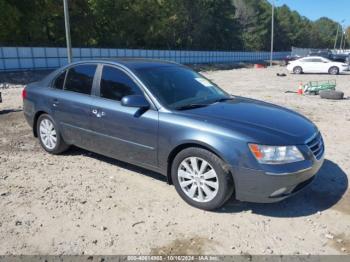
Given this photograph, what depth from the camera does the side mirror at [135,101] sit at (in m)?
4.34

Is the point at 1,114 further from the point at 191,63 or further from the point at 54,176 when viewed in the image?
the point at 191,63

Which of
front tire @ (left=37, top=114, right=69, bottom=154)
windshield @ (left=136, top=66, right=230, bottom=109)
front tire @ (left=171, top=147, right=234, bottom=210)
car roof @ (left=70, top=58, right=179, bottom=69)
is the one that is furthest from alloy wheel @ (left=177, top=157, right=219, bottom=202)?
front tire @ (left=37, top=114, right=69, bottom=154)

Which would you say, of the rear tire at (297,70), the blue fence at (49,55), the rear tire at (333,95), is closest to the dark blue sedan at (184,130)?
the rear tire at (333,95)

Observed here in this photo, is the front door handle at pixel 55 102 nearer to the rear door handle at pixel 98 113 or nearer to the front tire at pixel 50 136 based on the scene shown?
the front tire at pixel 50 136

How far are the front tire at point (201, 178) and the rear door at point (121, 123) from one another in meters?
0.41

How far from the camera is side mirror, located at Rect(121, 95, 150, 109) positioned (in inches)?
171

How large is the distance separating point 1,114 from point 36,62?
17886 millimetres

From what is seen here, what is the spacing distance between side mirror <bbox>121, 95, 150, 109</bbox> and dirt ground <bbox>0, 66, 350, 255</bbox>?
1.10 m

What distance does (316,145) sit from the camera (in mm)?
4191

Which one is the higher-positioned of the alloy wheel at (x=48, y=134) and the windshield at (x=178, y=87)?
the windshield at (x=178, y=87)

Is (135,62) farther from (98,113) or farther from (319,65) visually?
(319,65)

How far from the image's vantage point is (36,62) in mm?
25953

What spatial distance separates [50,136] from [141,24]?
4441 centimetres

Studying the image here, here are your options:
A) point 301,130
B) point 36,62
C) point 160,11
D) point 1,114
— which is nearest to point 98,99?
point 301,130
